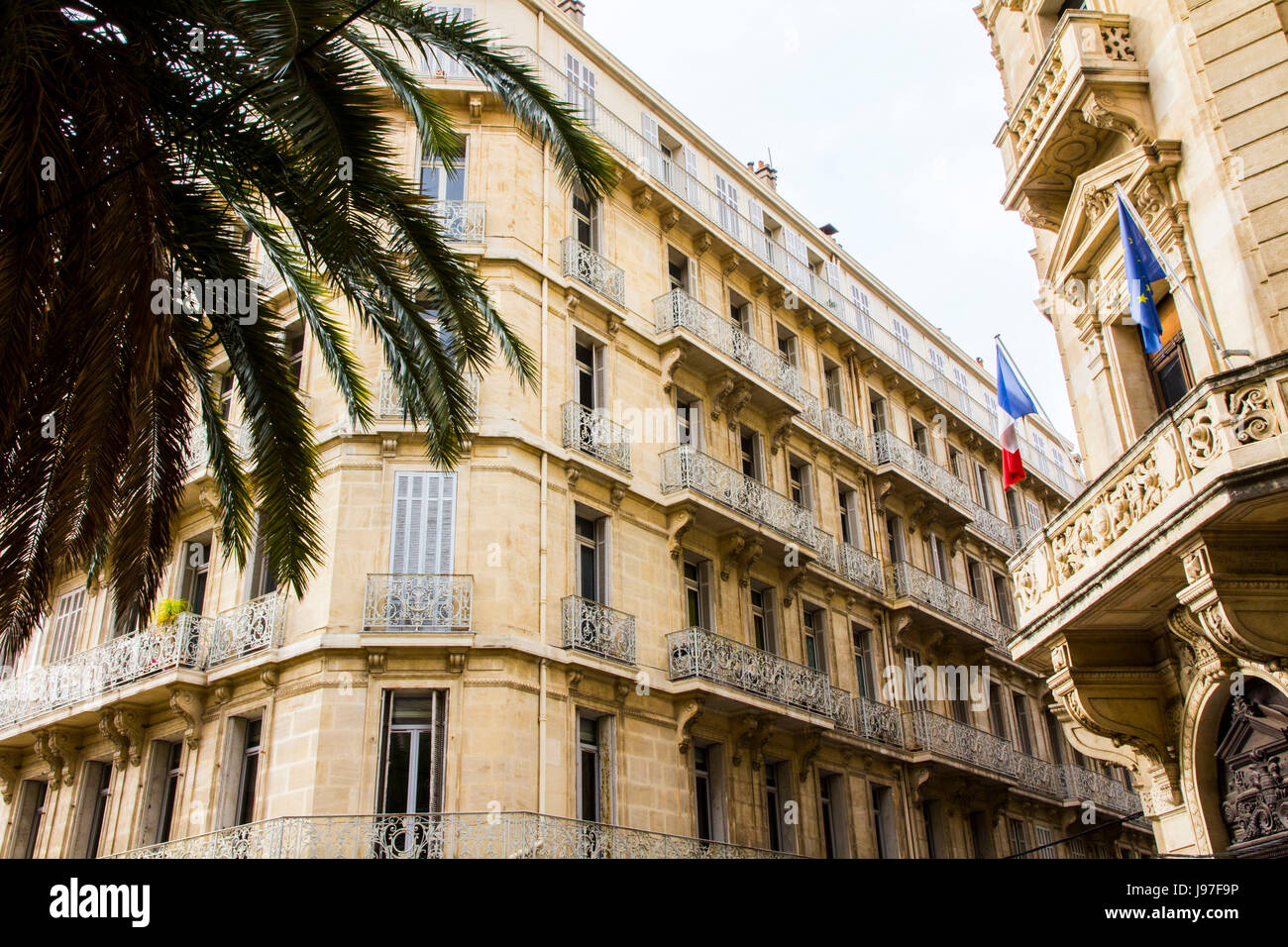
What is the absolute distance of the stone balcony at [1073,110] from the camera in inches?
496

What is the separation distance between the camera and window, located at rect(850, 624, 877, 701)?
81.8 feet

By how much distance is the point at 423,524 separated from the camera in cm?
1731

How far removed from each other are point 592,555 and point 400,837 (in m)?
5.98

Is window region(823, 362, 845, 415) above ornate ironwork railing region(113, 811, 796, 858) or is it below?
above

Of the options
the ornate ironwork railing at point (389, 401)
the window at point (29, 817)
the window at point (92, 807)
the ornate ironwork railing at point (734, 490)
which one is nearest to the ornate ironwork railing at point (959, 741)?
the ornate ironwork railing at point (734, 490)

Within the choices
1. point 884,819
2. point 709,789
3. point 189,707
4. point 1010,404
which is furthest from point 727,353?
point 189,707

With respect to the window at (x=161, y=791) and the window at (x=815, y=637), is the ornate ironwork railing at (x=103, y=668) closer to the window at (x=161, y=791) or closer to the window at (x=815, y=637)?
the window at (x=161, y=791)

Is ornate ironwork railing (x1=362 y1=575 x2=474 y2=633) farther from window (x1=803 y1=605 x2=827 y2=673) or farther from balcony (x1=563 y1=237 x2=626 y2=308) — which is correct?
window (x1=803 y1=605 x2=827 y2=673)

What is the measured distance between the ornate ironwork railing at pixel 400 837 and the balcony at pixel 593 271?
32.0 ft

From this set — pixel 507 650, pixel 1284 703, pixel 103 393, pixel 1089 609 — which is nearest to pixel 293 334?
pixel 507 650

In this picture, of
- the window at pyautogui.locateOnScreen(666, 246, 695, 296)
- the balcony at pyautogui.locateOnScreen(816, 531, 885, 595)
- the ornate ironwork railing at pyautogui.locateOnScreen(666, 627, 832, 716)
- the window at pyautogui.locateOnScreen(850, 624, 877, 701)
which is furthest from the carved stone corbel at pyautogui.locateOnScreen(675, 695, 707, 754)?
the window at pyautogui.locateOnScreen(666, 246, 695, 296)

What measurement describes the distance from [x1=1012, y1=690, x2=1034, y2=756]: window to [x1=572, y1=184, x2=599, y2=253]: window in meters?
18.0

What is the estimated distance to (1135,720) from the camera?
1177cm
